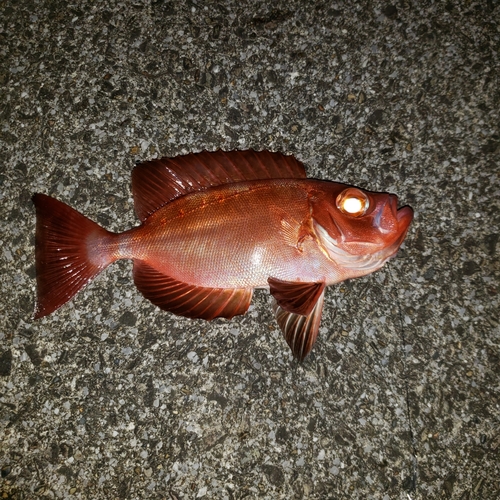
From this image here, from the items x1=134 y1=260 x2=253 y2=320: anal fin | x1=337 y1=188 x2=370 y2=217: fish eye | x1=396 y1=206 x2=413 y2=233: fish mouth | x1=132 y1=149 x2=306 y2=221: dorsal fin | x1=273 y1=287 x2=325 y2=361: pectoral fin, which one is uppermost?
x1=132 y1=149 x2=306 y2=221: dorsal fin

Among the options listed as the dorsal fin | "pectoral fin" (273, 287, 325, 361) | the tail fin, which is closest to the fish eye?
the dorsal fin

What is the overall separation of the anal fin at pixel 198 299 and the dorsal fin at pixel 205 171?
0.35m

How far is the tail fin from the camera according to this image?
1802 millimetres

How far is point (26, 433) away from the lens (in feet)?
6.29

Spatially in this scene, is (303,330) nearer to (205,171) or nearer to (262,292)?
(262,292)

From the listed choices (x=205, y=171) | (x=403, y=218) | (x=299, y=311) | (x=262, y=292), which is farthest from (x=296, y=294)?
(x=205, y=171)

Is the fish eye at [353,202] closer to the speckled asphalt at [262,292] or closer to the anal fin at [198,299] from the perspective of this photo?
the speckled asphalt at [262,292]

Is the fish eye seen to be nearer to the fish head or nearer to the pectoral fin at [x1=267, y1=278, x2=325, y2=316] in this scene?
the fish head

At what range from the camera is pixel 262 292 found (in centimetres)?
195

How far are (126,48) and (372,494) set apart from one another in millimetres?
2453

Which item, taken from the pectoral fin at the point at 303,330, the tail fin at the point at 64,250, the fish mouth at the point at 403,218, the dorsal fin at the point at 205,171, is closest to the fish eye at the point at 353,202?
the fish mouth at the point at 403,218

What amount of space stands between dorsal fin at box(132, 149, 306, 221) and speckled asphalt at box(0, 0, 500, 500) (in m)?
0.26

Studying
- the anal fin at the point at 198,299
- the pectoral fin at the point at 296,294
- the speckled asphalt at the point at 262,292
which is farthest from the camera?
the speckled asphalt at the point at 262,292

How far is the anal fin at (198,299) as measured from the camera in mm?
1740
